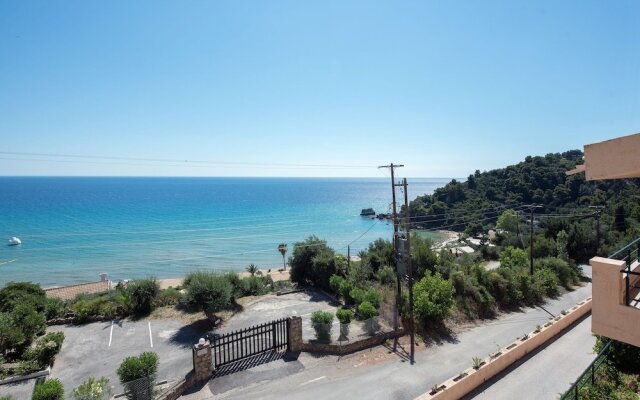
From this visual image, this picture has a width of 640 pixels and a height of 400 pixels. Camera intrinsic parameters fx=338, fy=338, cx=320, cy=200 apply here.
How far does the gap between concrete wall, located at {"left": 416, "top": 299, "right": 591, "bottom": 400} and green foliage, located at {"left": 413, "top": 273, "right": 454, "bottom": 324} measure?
138 inches

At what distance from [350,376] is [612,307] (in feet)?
30.4

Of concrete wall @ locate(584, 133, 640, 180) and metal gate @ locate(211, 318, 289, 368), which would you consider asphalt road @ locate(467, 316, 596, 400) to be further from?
concrete wall @ locate(584, 133, 640, 180)

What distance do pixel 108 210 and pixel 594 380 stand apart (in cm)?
11541

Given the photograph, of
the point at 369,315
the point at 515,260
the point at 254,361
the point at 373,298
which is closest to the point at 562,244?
the point at 515,260

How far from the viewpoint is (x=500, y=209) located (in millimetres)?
65188

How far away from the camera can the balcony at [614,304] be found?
4.43 meters

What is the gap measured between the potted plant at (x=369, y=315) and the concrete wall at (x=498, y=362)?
14.8 ft

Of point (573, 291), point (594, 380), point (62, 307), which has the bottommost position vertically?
point (573, 291)

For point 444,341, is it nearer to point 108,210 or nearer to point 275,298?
point 275,298

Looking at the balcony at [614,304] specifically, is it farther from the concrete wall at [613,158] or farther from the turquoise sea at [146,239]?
the turquoise sea at [146,239]

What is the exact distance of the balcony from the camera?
14.5 feet

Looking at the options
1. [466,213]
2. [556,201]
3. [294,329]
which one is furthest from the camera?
[466,213]

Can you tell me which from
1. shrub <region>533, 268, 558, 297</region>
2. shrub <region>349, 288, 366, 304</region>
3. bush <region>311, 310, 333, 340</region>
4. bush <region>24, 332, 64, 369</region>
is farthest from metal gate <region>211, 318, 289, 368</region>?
shrub <region>533, 268, 558, 297</region>

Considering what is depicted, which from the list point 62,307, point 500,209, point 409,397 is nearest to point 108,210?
point 62,307
